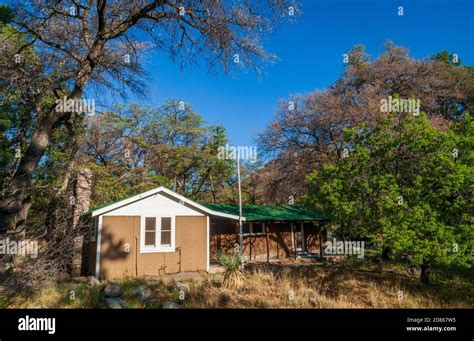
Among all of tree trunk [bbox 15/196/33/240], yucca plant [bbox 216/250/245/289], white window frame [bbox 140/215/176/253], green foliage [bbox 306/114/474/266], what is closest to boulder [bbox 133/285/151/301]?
yucca plant [bbox 216/250/245/289]

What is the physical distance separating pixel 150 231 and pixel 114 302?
548 cm

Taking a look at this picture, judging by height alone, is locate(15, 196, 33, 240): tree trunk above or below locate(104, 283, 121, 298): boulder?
above

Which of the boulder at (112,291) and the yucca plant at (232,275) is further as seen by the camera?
the yucca plant at (232,275)

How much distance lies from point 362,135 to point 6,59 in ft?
39.8

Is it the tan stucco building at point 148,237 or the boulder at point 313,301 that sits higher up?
the tan stucco building at point 148,237

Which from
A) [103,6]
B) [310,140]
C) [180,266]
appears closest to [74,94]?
[103,6]

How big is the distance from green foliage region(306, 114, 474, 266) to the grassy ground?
5.11ft

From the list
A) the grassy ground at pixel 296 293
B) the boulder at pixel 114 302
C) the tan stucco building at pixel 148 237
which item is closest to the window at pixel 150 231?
the tan stucco building at pixel 148 237

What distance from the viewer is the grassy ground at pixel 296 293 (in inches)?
321

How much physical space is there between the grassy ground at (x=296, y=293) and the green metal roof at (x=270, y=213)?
5.62 m

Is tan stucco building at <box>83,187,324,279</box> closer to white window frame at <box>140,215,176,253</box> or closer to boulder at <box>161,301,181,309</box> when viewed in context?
white window frame at <box>140,215,176,253</box>

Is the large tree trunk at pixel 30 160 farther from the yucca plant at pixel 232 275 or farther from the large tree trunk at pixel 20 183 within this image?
the yucca plant at pixel 232 275

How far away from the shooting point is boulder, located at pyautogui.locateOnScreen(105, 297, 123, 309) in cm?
802

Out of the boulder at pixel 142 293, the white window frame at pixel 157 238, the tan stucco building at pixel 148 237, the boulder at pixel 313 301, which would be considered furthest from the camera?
the white window frame at pixel 157 238
